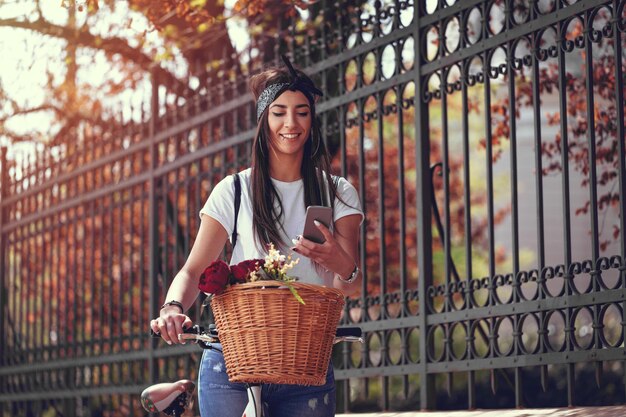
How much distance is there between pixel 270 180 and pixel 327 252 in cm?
47

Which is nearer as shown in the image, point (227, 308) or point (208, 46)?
point (227, 308)

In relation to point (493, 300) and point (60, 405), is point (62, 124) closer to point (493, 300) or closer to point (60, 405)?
point (60, 405)

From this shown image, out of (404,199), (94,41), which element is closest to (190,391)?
(404,199)

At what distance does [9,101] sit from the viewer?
13773mm

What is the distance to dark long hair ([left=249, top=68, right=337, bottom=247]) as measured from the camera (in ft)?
12.1

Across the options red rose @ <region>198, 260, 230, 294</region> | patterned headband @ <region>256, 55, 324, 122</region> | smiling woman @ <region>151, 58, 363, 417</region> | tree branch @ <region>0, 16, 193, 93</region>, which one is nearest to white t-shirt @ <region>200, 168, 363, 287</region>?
smiling woman @ <region>151, 58, 363, 417</region>

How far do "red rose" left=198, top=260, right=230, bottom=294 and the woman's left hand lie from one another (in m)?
0.24

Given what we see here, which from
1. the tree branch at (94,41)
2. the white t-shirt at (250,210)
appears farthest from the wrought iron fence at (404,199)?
the white t-shirt at (250,210)

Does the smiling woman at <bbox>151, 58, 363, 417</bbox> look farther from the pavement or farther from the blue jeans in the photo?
the pavement

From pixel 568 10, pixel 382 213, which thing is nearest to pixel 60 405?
pixel 382 213

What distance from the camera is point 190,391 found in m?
4.25

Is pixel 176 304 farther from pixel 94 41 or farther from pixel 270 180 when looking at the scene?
pixel 94 41

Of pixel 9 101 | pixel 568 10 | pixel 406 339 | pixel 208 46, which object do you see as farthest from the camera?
pixel 9 101

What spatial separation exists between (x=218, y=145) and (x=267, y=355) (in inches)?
240
